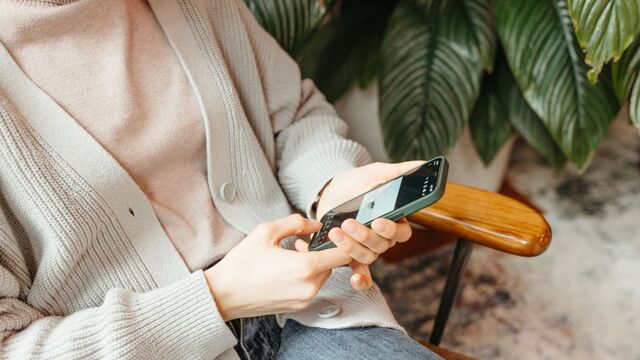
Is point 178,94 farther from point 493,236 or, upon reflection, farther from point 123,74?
point 493,236

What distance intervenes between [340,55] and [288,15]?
240 millimetres

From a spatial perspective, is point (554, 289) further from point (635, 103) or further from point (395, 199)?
point (395, 199)

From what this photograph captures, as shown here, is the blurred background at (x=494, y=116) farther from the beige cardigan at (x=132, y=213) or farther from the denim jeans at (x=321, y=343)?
the denim jeans at (x=321, y=343)

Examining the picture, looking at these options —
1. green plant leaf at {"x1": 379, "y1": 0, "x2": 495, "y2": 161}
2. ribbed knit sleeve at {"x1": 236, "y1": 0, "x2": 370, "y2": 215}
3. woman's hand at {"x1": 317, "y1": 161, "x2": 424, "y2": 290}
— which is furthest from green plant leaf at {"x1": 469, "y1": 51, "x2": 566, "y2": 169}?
woman's hand at {"x1": 317, "y1": 161, "x2": 424, "y2": 290}

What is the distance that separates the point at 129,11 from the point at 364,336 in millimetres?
467

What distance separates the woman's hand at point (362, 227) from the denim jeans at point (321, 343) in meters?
0.07

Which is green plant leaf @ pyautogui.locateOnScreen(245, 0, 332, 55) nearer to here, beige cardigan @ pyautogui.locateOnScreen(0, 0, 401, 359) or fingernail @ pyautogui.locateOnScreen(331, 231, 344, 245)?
beige cardigan @ pyautogui.locateOnScreen(0, 0, 401, 359)

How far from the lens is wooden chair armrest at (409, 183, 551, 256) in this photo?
2.18 feet

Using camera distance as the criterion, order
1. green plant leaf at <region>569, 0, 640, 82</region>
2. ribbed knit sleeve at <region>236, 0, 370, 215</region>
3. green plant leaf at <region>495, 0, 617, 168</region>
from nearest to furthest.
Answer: ribbed knit sleeve at <region>236, 0, 370, 215</region>
green plant leaf at <region>569, 0, 640, 82</region>
green plant leaf at <region>495, 0, 617, 168</region>

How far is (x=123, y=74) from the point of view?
618 millimetres

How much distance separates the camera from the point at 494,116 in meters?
1.27

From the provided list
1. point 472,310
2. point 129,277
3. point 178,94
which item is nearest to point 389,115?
point 472,310

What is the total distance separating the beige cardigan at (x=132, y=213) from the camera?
0.54m

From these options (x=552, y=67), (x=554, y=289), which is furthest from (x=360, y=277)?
(x=554, y=289)
